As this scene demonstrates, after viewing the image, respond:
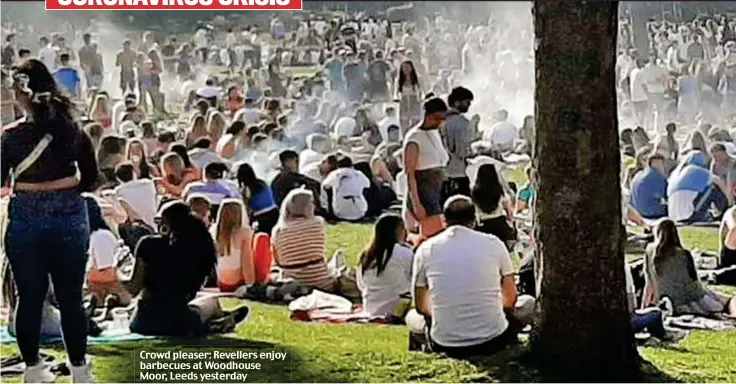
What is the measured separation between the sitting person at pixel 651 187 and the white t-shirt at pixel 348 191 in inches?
66.1

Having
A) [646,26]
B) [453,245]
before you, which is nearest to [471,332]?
[453,245]

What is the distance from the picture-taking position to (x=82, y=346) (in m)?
5.79

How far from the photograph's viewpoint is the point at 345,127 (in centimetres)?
1025

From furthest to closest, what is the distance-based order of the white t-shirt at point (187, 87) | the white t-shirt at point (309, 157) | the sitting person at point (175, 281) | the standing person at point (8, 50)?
the white t-shirt at point (309, 157), the white t-shirt at point (187, 87), the standing person at point (8, 50), the sitting person at point (175, 281)

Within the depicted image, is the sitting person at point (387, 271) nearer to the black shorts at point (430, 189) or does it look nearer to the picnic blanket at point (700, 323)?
the black shorts at point (430, 189)

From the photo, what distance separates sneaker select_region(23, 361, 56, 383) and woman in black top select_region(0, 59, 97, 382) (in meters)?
0.34

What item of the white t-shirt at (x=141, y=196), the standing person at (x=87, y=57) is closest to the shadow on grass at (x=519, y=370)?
the white t-shirt at (x=141, y=196)

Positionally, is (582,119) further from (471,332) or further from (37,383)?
(37,383)

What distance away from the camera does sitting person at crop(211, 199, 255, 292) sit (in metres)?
7.27

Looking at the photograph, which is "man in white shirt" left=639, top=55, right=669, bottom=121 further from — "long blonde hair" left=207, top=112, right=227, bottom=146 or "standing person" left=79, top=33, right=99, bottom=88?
"standing person" left=79, top=33, right=99, bottom=88

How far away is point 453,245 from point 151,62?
336cm

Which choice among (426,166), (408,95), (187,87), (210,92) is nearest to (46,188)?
(426,166)

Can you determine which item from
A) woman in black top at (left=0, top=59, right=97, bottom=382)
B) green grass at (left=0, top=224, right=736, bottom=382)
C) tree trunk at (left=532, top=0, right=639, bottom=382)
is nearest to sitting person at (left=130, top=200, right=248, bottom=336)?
green grass at (left=0, top=224, right=736, bottom=382)

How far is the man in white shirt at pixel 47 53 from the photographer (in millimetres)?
7221
